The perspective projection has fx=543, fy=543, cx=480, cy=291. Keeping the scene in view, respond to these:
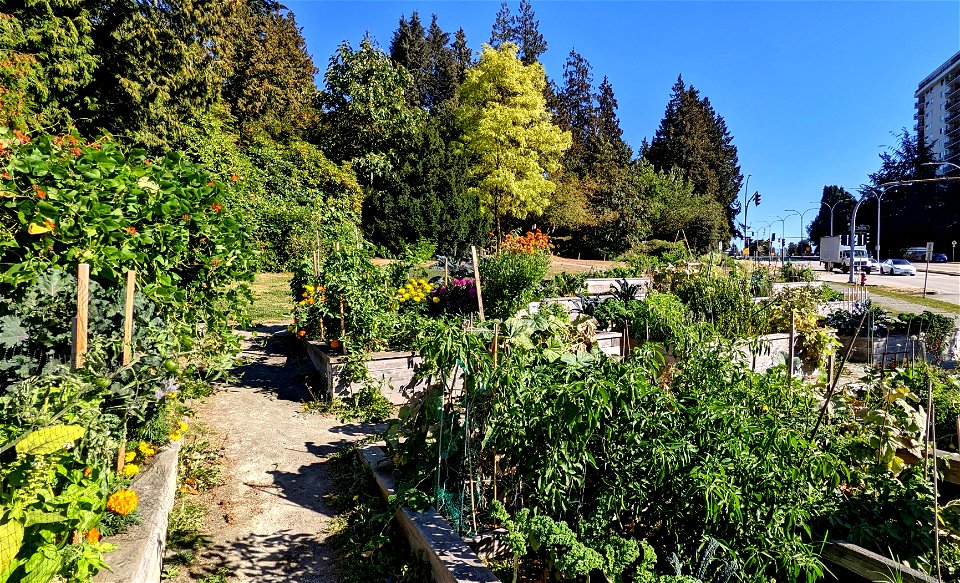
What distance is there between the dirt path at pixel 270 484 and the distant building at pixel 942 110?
80.9m

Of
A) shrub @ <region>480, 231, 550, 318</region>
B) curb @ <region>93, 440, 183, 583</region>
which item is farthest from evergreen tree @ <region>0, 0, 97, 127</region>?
curb @ <region>93, 440, 183, 583</region>

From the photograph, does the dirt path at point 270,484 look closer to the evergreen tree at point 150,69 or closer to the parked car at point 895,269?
the evergreen tree at point 150,69

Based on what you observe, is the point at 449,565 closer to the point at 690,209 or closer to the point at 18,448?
the point at 18,448

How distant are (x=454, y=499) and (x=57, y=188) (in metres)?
2.70

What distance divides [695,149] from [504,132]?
27.5 m

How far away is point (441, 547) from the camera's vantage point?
2.63 metres

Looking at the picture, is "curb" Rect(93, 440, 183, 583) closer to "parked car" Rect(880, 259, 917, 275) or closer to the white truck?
the white truck

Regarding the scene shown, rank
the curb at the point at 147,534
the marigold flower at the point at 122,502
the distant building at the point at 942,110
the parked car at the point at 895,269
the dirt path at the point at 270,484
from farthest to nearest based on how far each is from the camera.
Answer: the distant building at the point at 942,110, the parked car at the point at 895,269, the dirt path at the point at 270,484, the marigold flower at the point at 122,502, the curb at the point at 147,534

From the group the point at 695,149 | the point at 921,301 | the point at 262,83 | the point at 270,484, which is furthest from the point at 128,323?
the point at 695,149

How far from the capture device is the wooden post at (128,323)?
2.67 metres

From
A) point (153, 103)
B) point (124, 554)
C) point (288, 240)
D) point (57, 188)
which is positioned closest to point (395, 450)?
point (124, 554)

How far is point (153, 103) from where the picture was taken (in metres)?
14.1

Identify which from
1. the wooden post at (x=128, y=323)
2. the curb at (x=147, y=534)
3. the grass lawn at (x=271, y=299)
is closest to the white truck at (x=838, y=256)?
the grass lawn at (x=271, y=299)

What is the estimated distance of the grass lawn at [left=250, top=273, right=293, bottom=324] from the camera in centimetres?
959
